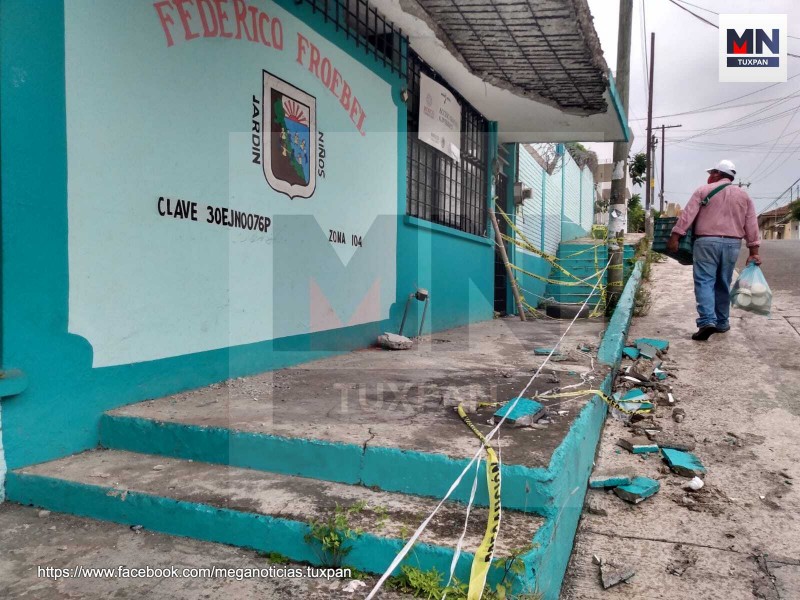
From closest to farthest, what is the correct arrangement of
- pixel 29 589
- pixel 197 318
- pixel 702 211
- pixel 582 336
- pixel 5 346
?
pixel 29 589, pixel 5 346, pixel 197 318, pixel 702 211, pixel 582 336

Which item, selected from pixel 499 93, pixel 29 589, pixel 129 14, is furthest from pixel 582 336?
pixel 29 589

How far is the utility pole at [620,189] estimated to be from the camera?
26.2 ft

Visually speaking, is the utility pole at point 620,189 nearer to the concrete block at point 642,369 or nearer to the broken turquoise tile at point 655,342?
the broken turquoise tile at point 655,342

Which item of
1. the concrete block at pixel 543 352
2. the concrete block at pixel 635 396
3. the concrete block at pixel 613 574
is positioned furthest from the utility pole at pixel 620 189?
the concrete block at pixel 613 574

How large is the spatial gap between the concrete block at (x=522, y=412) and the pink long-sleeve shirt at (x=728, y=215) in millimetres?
3904

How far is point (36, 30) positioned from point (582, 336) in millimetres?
5875

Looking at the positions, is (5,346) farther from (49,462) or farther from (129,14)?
(129,14)

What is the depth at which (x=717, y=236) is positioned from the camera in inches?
234

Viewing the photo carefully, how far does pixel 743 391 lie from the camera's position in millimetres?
4586

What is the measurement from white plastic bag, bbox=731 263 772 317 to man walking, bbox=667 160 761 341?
0.68 ft

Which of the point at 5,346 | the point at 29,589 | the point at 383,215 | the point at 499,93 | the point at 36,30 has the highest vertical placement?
the point at 499,93

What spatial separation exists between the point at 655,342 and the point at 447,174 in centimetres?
378

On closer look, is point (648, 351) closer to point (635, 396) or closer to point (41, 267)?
point (635, 396)

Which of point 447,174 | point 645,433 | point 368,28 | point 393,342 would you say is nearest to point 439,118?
point 447,174
